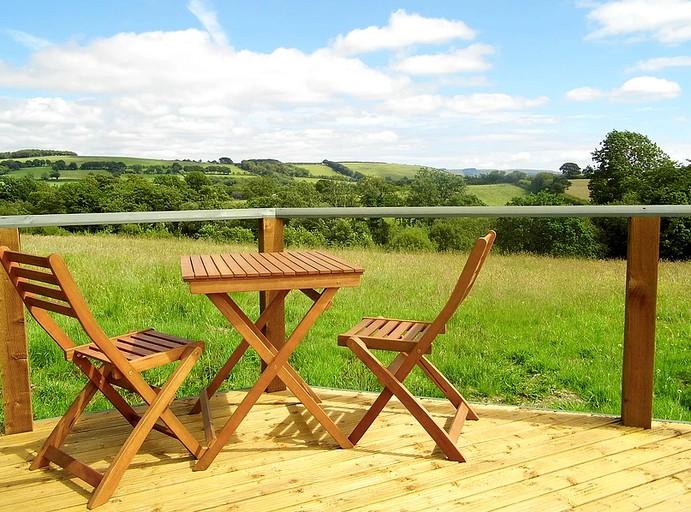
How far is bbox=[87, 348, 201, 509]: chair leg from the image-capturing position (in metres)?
2.29

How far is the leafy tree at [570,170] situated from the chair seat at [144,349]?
31.7 m

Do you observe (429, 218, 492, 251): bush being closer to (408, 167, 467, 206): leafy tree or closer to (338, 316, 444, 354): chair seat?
(338, 316, 444, 354): chair seat

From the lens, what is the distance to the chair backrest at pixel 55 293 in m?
2.17

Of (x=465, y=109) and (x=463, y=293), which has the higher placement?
(x=465, y=109)

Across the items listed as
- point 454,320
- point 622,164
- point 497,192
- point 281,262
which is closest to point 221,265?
point 281,262

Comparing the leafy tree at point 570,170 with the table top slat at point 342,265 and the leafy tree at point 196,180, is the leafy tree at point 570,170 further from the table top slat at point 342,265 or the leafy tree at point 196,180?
the table top slat at point 342,265

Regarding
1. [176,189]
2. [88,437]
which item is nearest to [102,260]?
[88,437]

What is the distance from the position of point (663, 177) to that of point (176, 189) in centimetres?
2458

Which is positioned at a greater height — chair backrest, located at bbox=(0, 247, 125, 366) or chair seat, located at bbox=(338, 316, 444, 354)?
chair backrest, located at bbox=(0, 247, 125, 366)

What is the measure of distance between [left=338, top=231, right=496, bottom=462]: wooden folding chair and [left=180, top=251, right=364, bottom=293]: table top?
286mm

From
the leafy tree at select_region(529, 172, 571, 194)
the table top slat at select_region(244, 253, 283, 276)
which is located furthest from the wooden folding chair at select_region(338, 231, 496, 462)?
the leafy tree at select_region(529, 172, 571, 194)

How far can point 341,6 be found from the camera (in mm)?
27047

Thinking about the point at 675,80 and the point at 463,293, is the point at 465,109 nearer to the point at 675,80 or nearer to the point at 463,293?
the point at 675,80

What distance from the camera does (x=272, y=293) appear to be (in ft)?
11.6
